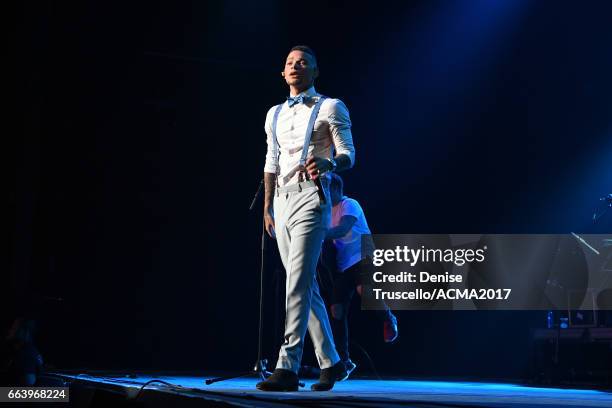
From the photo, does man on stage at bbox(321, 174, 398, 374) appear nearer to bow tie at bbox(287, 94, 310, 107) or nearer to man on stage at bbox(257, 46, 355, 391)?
man on stage at bbox(257, 46, 355, 391)

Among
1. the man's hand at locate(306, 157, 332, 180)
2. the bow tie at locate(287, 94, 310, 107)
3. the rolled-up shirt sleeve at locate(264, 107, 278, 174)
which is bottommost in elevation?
the man's hand at locate(306, 157, 332, 180)

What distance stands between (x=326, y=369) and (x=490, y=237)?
4657 millimetres

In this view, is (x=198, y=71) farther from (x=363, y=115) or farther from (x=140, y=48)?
(x=363, y=115)

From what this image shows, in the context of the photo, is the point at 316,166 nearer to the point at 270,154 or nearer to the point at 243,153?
the point at 270,154

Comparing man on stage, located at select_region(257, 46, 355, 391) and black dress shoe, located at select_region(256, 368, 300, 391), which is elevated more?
man on stage, located at select_region(257, 46, 355, 391)

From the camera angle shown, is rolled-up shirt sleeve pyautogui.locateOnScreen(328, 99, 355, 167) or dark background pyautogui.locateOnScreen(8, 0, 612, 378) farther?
dark background pyautogui.locateOnScreen(8, 0, 612, 378)

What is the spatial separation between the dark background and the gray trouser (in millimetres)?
4076

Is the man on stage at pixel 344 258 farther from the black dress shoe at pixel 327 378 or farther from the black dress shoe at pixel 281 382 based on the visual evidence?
the black dress shoe at pixel 281 382

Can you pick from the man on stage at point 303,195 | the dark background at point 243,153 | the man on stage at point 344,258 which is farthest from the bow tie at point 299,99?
the dark background at point 243,153

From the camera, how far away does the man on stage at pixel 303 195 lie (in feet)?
10.1

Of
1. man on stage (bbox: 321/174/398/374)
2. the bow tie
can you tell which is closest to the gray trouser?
the bow tie

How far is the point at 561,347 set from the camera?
626 cm

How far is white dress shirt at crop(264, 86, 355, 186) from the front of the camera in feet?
10.6

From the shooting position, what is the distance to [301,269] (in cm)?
312
